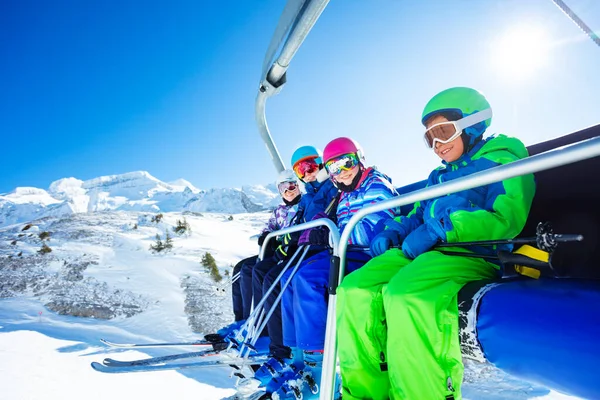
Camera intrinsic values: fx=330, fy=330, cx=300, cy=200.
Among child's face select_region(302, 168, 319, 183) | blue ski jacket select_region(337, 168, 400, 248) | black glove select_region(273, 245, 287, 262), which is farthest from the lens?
child's face select_region(302, 168, 319, 183)

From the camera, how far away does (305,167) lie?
3.50 m

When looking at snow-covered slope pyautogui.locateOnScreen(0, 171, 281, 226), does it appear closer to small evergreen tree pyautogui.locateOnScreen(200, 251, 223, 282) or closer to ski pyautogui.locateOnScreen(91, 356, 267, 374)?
small evergreen tree pyautogui.locateOnScreen(200, 251, 223, 282)

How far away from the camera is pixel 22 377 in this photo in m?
3.88

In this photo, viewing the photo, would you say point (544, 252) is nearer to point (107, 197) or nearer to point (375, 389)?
point (375, 389)

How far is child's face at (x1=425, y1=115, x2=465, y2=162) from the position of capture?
1760mm

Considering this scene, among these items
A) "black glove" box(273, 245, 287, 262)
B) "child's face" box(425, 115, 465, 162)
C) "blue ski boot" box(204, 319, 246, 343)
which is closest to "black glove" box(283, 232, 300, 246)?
"black glove" box(273, 245, 287, 262)

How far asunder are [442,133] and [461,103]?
0.20 m

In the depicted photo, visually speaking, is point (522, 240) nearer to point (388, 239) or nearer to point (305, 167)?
point (388, 239)

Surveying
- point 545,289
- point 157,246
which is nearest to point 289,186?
point 545,289

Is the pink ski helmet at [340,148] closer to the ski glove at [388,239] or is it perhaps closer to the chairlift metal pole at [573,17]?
the ski glove at [388,239]

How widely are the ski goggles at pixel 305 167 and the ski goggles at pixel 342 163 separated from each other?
0.97 m

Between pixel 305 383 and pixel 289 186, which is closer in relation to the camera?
pixel 305 383

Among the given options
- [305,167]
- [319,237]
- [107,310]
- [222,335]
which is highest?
[305,167]

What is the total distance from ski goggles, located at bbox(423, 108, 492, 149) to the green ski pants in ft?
2.25
